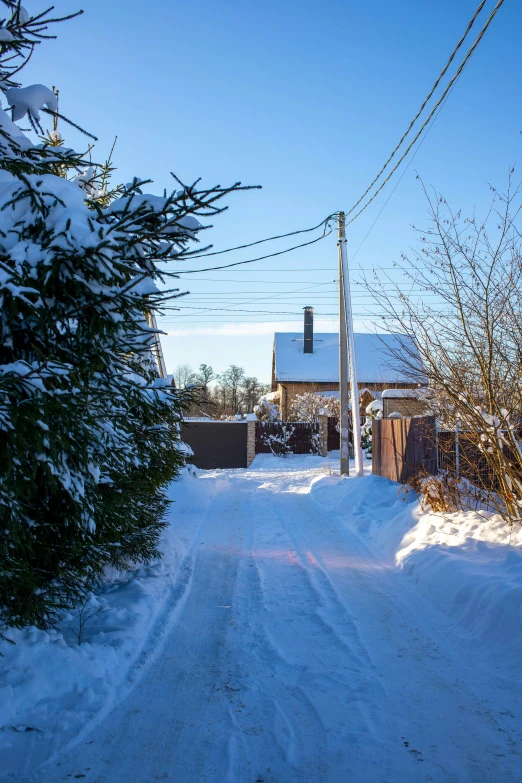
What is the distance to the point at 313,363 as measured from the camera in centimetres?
3597

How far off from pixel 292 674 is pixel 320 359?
32916 millimetres

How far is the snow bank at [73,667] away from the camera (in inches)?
118

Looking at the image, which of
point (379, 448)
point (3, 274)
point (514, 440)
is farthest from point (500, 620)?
point (379, 448)

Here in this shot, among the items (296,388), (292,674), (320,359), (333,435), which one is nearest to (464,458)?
(292,674)

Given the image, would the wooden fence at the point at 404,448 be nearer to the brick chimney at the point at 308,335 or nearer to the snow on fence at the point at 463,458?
the snow on fence at the point at 463,458

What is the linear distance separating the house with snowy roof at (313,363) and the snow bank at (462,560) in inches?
968

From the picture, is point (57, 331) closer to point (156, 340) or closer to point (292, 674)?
point (156, 340)

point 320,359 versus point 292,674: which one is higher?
point 320,359

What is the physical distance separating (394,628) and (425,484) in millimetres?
3819

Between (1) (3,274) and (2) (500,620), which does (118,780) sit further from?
(2) (500,620)

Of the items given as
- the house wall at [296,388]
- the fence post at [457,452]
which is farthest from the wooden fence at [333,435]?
the fence post at [457,452]

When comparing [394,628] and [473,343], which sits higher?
[473,343]

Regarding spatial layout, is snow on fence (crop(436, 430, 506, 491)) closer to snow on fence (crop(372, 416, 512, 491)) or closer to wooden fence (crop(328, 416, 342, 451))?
snow on fence (crop(372, 416, 512, 491))

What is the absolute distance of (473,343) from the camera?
21.6 feet
